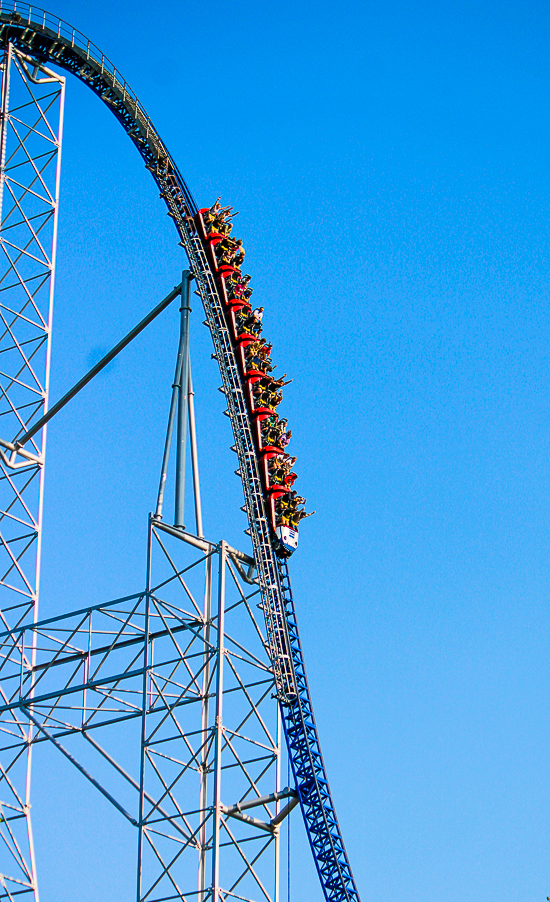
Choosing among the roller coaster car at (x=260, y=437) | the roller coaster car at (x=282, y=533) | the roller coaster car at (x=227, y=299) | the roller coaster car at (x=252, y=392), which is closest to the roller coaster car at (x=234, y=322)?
the roller coaster car at (x=227, y=299)

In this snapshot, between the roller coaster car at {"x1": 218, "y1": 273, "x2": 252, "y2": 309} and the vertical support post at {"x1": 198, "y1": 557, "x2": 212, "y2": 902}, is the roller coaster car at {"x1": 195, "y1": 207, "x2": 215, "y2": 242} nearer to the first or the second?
the roller coaster car at {"x1": 218, "y1": 273, "x2": 252, "y2": 309}

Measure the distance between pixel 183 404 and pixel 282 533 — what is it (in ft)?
9.78

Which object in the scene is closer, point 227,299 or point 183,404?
point 183,404

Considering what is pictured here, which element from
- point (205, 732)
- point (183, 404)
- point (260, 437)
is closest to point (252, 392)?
point (260, 437)

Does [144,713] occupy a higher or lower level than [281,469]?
lower

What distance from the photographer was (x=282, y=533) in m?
25.4

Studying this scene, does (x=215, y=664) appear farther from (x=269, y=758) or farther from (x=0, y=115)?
(x=0, y=115)

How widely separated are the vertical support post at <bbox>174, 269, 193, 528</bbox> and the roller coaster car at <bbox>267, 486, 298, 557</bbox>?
6.25ft

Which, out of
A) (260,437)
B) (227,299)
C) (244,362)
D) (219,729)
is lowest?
(219,729)

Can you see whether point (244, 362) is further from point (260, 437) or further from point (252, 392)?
point (260, 437)

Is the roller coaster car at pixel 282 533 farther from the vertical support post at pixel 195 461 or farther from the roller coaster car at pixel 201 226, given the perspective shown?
the roller coaster car at pixel 201 226

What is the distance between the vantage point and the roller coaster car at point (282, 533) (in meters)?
25.3

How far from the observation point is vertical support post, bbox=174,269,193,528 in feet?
79.5

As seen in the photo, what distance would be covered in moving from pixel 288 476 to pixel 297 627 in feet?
9.41
